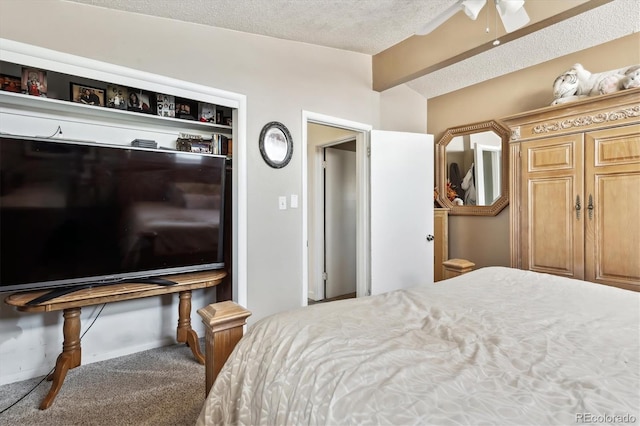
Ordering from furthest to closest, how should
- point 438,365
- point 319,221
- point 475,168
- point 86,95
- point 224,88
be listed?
point 319,221, point 475,168, point 224,88, point 86,95, point 438,365

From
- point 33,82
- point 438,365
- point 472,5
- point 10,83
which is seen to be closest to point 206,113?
point 33,82

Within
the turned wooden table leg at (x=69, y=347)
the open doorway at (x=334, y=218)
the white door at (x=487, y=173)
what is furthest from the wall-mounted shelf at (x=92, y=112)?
the white door at (x=487, y=173)

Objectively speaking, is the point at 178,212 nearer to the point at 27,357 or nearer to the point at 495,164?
the point at 27,357

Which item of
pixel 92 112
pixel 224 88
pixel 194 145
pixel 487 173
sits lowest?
pixel 487 173

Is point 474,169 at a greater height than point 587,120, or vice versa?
point 587,120

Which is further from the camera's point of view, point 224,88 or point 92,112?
point 224,88

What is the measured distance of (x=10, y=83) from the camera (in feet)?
6.55

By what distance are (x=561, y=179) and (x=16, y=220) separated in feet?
11.6

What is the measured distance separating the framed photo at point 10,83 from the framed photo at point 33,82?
0.05 m

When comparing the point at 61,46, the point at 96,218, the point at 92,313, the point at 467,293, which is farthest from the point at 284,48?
the point at 92,313

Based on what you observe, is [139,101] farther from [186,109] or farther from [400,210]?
[400,210]

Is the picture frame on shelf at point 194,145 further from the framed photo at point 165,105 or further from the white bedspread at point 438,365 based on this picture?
the white bedspread at point 438,365

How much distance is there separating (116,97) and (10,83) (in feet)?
1.83

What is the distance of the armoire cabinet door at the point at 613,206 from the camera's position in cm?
205
